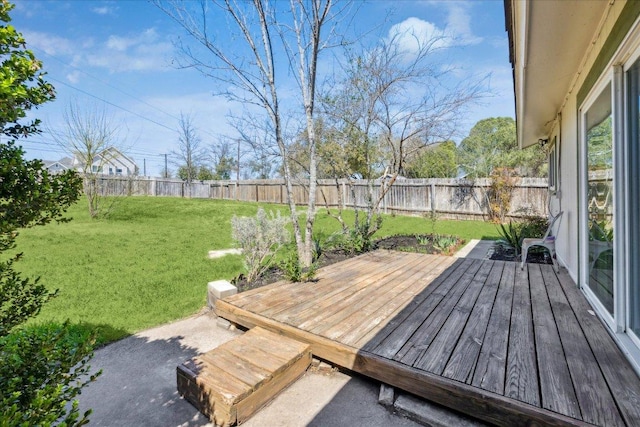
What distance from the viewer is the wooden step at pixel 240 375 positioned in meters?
1.75

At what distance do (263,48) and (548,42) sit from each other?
3.16 m

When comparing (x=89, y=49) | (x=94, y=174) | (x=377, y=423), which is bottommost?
(x=377, y=423)

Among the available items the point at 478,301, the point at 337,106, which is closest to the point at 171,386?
the point at 478,301

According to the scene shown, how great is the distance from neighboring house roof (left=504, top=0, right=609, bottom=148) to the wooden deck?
2151mm

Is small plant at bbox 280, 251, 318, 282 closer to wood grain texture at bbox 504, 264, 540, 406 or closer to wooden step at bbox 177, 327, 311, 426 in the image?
wooden step at bbox 177, 327, 311, 426

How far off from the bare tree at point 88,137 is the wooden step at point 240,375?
9.44m

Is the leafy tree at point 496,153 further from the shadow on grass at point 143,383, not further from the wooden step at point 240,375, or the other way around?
the shadow on grass at point 143,383

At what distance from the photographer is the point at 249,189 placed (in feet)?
56.4

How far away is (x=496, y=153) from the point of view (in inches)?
815

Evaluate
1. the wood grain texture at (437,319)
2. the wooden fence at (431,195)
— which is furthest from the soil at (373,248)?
the wood grain texture at (437,319)

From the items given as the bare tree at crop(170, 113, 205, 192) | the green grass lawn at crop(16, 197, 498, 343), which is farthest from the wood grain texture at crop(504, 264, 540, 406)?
the bare tree at crop(170, 113, 205, 192)

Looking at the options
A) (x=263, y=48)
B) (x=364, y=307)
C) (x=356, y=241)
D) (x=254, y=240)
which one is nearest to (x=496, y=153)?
(x=356, y=241)

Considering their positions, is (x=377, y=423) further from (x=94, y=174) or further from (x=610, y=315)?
(x=94, y=174)

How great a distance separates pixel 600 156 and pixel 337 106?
385 cm
